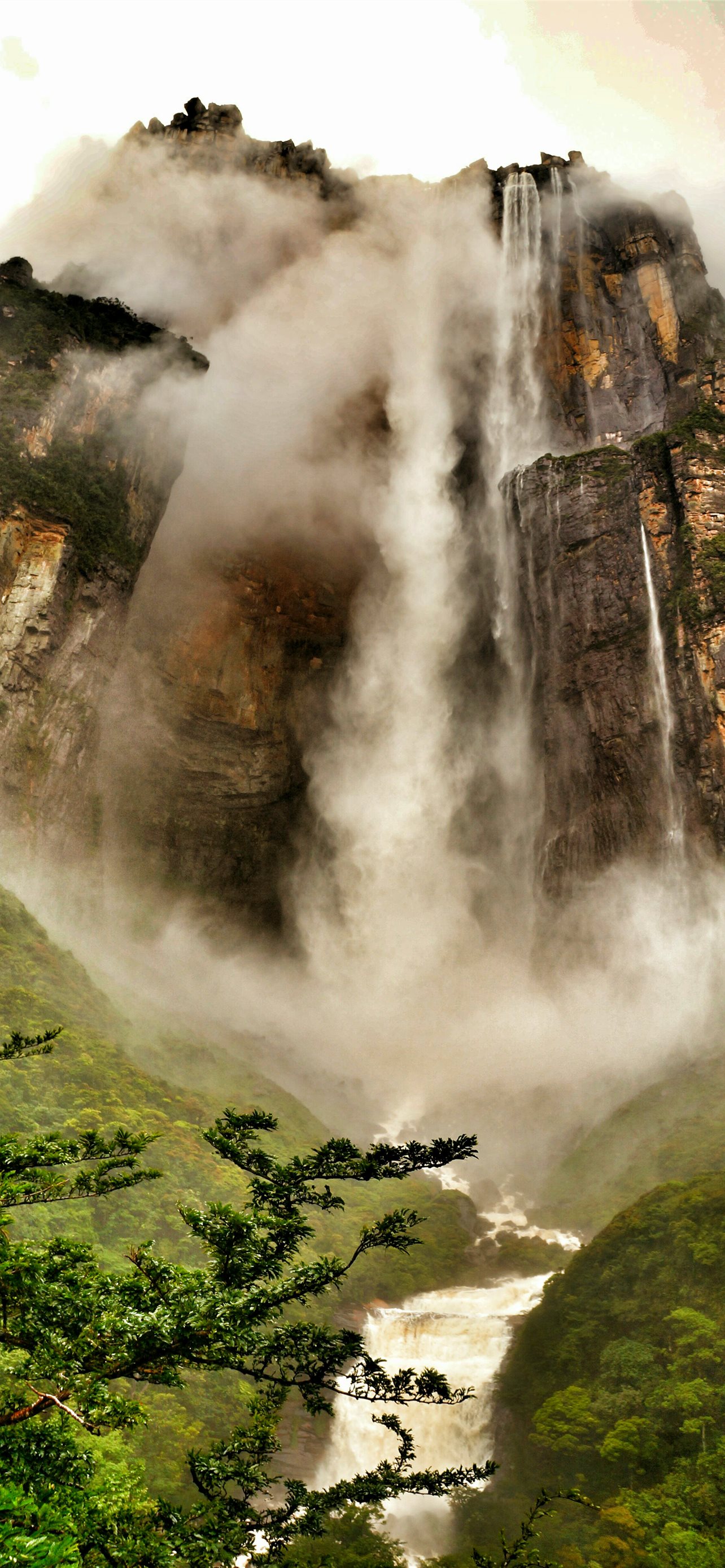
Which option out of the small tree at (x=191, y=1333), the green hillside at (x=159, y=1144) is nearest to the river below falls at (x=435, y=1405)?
the green hillside at (x=159, y=1144)

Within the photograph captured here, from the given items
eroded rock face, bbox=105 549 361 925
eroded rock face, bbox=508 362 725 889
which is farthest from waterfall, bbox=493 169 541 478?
eroded rock face, bbox=105 549 361 925

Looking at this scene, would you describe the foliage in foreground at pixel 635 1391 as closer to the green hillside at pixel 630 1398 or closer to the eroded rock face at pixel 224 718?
the green hillside at pixel 630 1398

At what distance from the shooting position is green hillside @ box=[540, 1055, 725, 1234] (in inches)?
813

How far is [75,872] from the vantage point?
26.7m

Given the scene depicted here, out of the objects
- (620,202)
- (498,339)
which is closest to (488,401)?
(498,339)

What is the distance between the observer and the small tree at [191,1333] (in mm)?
4777

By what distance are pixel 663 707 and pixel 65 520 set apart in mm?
20708

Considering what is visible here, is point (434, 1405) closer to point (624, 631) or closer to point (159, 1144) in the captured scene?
point (159, 1144)

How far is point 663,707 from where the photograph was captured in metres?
30.5

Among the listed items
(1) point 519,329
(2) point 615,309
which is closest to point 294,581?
(1) point 519,329

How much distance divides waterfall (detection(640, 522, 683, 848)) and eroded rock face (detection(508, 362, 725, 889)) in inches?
6.6

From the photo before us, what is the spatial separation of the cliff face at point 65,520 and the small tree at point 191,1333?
64.4 feet

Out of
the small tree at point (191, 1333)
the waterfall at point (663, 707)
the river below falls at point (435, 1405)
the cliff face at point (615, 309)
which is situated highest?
the cliff face at point (615, 309)

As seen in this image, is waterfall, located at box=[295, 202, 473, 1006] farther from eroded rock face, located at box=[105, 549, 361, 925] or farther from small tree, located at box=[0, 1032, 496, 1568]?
small tree, located at box=[0, 1032, 496, 1568]
